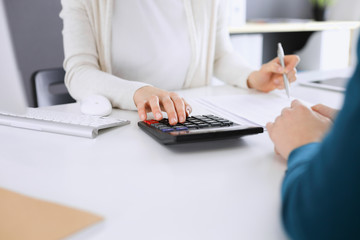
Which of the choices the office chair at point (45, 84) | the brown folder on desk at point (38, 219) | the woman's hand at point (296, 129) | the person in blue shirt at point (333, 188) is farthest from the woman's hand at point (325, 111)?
Result: the office chair at point (45, 84)

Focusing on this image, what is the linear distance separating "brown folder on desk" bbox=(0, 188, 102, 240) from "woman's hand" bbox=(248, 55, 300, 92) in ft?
2.34

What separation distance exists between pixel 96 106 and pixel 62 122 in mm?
122

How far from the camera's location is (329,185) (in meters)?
0.27

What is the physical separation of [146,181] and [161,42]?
29.1 inches

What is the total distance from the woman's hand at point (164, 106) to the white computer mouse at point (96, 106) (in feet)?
0.23

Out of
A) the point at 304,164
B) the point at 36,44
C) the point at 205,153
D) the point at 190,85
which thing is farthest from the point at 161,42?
the point at 36,44

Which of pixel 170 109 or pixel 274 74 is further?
pixel 274 74

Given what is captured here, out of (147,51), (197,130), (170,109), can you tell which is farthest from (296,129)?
(147,51)

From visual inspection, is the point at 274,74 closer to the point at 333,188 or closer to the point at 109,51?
the point at 109,51

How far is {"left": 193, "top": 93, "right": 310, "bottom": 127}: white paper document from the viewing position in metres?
0.71

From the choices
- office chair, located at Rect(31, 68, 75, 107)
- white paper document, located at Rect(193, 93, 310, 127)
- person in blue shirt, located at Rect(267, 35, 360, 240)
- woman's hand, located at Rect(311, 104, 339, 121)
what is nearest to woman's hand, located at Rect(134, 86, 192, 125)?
white paper document, located at Rect(193, 93, 310, 127)

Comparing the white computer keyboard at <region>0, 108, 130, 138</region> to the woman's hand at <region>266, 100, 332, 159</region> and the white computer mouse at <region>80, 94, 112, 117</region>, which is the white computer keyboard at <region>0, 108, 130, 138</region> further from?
the woman's hand at <region>266, 100, 332, 159</region>

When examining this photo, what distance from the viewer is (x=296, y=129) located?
19.1 inches

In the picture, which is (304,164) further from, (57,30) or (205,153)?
(57,30)
